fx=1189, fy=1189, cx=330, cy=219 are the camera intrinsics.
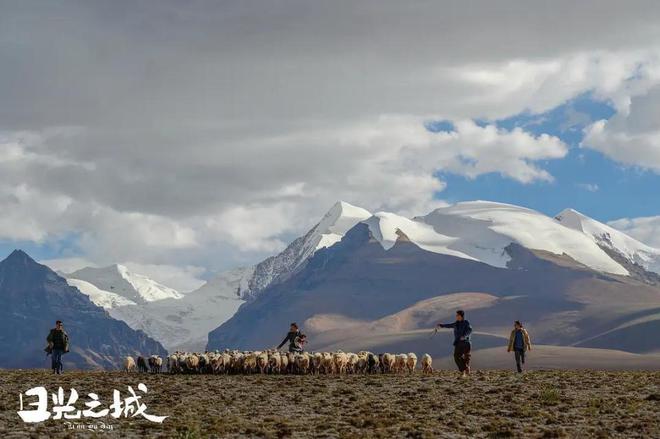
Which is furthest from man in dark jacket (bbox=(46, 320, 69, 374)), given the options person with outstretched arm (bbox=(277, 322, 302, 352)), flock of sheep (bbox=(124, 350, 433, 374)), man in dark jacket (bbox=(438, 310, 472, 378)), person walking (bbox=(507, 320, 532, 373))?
person walking (bbox=(507, 320, 532, 373))

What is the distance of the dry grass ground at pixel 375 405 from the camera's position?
1518 inches

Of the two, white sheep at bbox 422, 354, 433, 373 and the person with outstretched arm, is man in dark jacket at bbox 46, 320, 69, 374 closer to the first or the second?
the person with outstretched arm

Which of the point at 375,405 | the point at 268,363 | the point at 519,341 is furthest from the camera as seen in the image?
the point at 268,363

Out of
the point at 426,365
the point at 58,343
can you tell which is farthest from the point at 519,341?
the point at 58,343

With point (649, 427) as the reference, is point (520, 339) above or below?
above

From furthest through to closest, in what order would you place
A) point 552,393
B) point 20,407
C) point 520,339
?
point 520,339 → point 552,393 → point 20,407

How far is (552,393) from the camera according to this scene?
47.1 meters

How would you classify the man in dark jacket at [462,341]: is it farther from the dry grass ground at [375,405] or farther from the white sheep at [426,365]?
the white sheep at [426,365]

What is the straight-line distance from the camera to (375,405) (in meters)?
44.8

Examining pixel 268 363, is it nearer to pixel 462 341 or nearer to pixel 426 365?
pixel 426 365

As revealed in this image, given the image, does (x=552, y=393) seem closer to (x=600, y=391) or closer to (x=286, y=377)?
(x=600, y=391)

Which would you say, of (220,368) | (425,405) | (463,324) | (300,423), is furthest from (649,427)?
(220,368)

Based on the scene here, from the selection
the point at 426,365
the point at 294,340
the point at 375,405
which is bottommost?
the point at 375,405

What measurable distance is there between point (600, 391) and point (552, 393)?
339 centimetres
